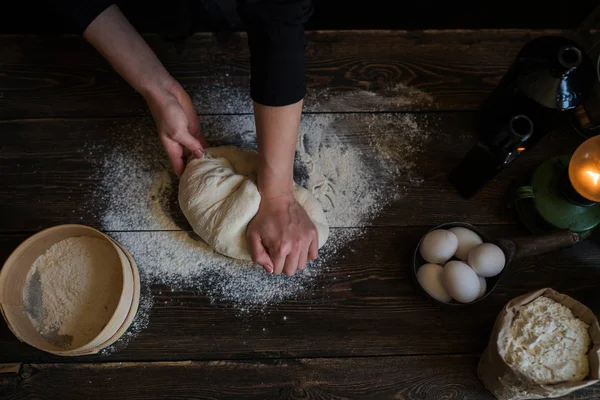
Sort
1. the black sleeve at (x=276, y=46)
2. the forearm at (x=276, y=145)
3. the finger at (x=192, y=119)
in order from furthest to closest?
the finger at (x=192, y=119) < the forearm at (x=276, y=145) < the black sleeve at (x=276, y=46)

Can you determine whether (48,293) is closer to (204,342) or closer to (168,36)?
(204,342)

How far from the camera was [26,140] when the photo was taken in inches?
45.6

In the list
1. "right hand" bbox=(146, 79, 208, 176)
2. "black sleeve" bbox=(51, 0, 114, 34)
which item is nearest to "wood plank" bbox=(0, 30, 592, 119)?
"right hand" bbox=(146, 79, 208, 176)

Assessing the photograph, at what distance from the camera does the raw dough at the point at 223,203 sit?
963mm

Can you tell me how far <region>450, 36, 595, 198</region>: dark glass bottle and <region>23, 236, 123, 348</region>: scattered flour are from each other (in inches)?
32.8

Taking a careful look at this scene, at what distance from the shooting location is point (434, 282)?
0.98 m

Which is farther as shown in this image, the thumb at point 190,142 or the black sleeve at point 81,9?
the thumb at point 190,142

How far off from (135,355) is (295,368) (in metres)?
0.36

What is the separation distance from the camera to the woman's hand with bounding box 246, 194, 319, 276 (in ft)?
3.11

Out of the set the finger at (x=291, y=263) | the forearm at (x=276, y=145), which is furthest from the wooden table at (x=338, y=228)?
the forearm at (x=276, y=145)

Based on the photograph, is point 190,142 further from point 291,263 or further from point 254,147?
point 291,263

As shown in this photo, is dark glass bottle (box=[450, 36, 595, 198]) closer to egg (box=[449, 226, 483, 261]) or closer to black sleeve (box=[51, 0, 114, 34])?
egg (box=[449, 226, 483, 261])

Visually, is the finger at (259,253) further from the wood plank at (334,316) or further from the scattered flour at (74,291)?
the scattered flour at (74,291)

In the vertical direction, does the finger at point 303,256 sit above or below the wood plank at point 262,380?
above
